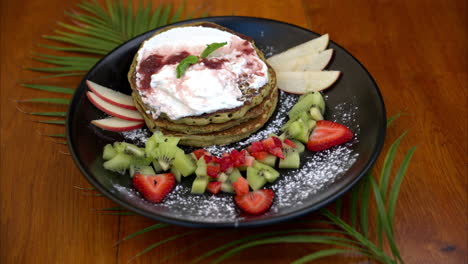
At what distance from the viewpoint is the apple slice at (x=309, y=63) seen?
8.83 feet

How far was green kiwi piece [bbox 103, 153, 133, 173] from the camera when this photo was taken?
2.18 m

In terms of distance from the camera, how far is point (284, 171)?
2.22 meters

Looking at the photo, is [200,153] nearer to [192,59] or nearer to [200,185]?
[200,185]

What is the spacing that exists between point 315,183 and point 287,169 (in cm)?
17

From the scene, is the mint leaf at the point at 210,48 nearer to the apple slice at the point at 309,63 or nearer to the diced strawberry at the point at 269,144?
the apple slice at the point at 309,63

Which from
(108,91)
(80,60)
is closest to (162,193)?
(108,91)

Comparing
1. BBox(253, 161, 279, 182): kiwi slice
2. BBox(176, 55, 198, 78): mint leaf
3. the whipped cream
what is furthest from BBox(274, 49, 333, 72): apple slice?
BBox(253, 161, 279, 182): kiwi slice

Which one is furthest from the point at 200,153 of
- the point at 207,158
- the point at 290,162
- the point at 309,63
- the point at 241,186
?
the point at 309,63

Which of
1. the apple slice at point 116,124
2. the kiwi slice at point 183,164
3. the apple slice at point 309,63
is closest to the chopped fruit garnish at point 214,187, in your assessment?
the kiwi slice at point 183,164

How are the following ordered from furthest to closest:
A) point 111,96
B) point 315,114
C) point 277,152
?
point 111,96
point 315,114
point 277,152

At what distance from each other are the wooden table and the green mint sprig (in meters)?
0.71

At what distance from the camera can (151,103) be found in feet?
7.70

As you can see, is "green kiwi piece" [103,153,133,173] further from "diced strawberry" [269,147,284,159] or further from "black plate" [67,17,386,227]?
"diced strawberry" [269,147,284,159]

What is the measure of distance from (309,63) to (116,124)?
1.10 m
